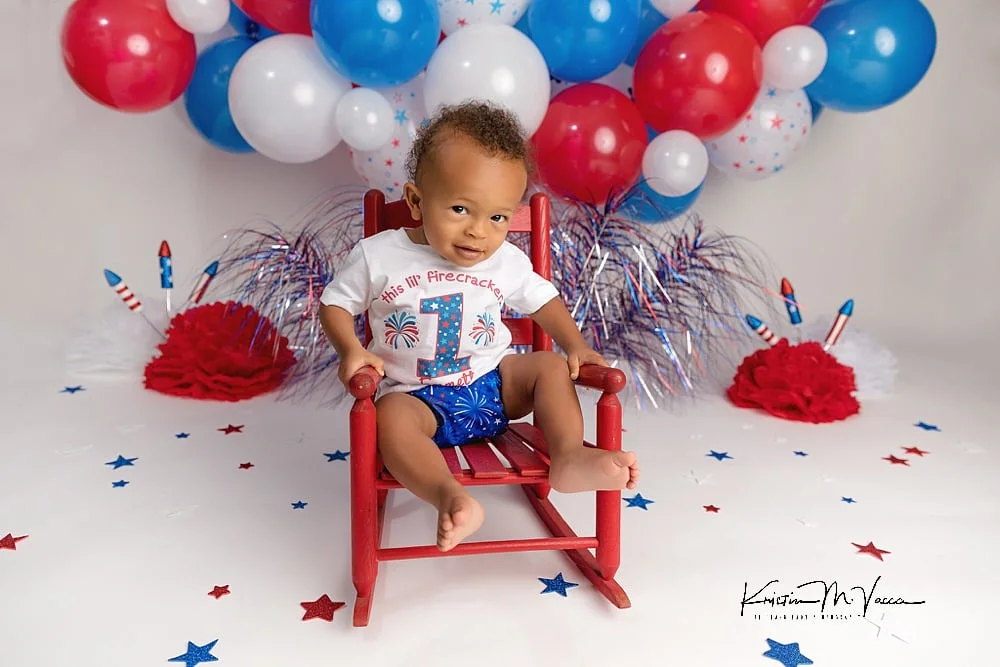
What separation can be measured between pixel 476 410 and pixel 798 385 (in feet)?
4.17

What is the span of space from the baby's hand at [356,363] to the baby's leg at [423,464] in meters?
0.11

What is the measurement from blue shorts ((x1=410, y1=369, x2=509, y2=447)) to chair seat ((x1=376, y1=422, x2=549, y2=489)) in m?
0.02

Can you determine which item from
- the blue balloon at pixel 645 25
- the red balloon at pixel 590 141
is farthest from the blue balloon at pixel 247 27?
the blue balloon at pixel 645 25

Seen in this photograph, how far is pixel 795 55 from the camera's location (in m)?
2.45

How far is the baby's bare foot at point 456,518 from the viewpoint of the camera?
1270mm

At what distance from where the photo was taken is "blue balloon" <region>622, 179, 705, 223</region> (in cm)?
260

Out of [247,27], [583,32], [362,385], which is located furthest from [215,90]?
[362,385]

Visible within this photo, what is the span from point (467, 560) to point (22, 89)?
2.72 m

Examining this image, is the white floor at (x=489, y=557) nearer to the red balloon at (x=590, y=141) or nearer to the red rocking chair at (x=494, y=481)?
the red rocking chair at (x=494, y=481)

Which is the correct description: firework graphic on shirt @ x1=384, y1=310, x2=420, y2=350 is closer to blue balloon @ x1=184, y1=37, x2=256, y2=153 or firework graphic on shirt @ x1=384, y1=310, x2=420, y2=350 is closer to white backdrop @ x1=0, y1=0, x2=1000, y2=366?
blue balloon @ x1=184, y1=37, x2=256, y2=153

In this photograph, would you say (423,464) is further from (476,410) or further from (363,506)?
(476,410)

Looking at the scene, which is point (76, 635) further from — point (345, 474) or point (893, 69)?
point (893, 69)

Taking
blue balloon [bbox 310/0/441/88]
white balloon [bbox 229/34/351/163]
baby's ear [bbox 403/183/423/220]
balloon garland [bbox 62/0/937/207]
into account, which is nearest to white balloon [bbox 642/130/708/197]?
balloon garland [bbox 62/0/937/207]

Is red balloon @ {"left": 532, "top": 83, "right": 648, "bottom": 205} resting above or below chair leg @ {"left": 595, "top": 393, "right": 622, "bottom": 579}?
above
